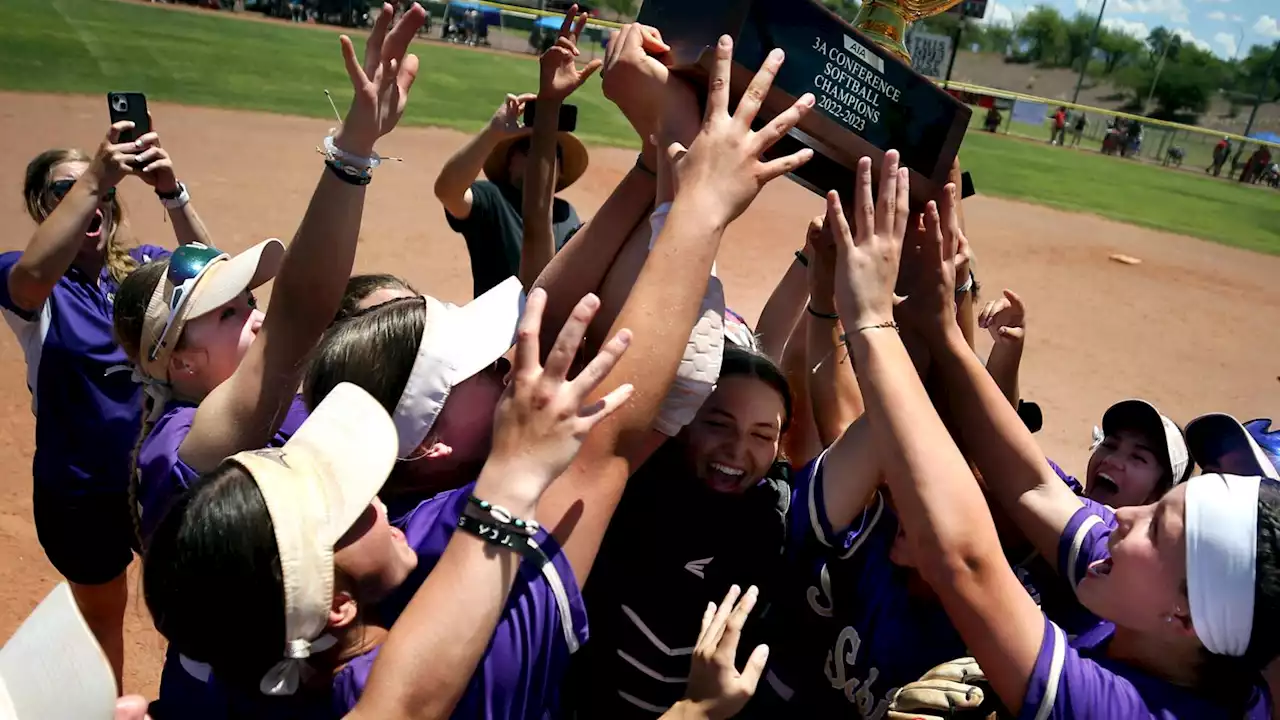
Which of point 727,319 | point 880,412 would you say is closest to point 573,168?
point 727,319

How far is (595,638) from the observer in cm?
218

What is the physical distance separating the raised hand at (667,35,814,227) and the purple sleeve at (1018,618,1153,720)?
1.06 meters

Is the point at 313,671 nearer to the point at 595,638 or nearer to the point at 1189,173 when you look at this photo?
the point at 595,638

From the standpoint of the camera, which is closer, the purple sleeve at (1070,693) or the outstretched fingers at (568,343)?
the outstretched fingers at (568,343)

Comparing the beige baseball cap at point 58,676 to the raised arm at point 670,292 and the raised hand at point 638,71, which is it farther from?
the raised hand at point 638,71

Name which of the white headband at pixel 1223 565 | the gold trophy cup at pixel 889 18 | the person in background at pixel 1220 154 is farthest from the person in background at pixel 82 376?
the person in background at pixel 1220 154

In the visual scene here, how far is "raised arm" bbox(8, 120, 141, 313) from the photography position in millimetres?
3195

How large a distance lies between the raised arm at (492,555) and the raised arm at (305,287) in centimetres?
86

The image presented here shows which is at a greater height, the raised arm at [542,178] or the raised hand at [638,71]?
the raised hand at [638,71]

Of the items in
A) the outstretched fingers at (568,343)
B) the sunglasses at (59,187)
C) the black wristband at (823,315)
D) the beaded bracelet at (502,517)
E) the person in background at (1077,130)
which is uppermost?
the person in background at (1077,130)

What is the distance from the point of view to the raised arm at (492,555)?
54.9 inches

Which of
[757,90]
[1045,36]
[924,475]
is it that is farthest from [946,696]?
[1045,36]

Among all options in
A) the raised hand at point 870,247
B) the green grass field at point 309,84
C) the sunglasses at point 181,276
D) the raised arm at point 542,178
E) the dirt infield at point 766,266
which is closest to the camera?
the raised hand at point 870,247

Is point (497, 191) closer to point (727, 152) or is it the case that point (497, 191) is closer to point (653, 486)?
point (653, 486)
